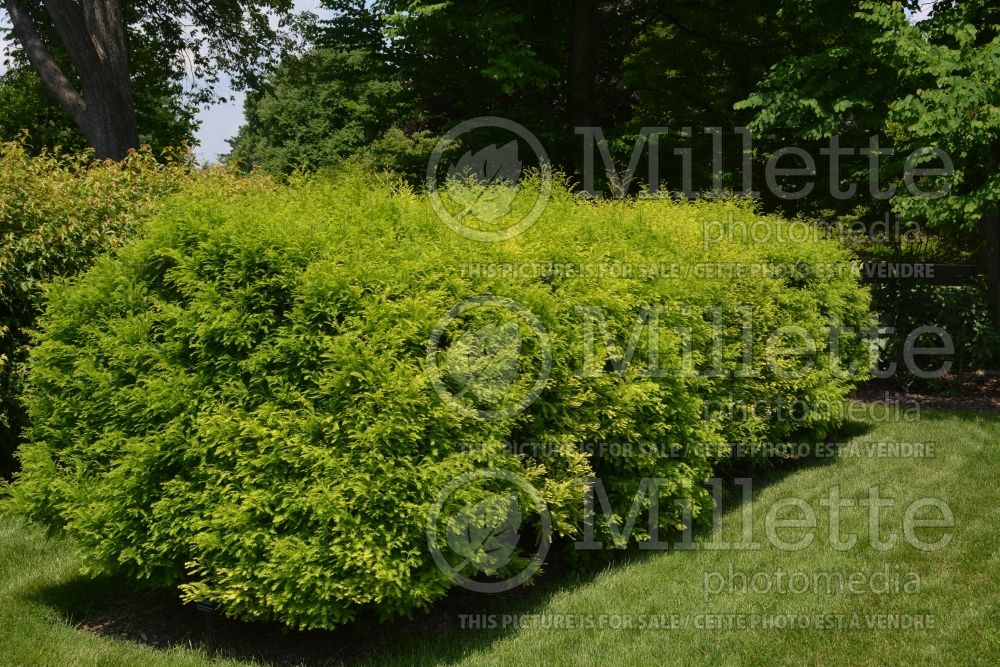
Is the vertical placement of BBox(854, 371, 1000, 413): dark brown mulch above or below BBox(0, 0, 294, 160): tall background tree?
below

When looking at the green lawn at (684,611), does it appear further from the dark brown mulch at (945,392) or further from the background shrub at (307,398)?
the dark brown mulch at (945,392)

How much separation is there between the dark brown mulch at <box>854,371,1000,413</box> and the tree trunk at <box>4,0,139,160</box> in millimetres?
12443

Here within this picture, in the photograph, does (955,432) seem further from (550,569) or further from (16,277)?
(16,277)

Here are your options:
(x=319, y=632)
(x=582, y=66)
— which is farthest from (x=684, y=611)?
(x=582, y=66)

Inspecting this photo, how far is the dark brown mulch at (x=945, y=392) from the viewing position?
11.7m

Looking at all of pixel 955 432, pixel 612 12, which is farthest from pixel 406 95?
pixel 955 432

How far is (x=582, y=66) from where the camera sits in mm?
15430

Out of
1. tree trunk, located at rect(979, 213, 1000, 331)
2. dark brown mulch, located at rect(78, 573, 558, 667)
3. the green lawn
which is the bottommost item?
dark brown mulch, located at rect(78, 573, 558, 667)

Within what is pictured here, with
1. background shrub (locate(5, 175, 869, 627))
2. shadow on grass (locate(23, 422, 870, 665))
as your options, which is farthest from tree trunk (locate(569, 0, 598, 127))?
shadow on grass (locate(23, 422, 870, 665))

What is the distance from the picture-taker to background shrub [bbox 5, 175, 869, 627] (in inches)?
175

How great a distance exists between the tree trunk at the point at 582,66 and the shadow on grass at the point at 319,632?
1098cm

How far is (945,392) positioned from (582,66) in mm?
→ 8394

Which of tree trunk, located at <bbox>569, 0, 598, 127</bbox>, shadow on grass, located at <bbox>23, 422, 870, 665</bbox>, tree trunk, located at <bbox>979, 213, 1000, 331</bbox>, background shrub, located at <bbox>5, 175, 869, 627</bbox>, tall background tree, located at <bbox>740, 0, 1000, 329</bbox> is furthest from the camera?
tree trunk, located at <bbox>569, 0, 598, 127</bbox>

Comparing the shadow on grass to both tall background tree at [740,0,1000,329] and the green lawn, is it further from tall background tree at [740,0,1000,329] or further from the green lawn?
tall background tree at [740,0,1000,329]
